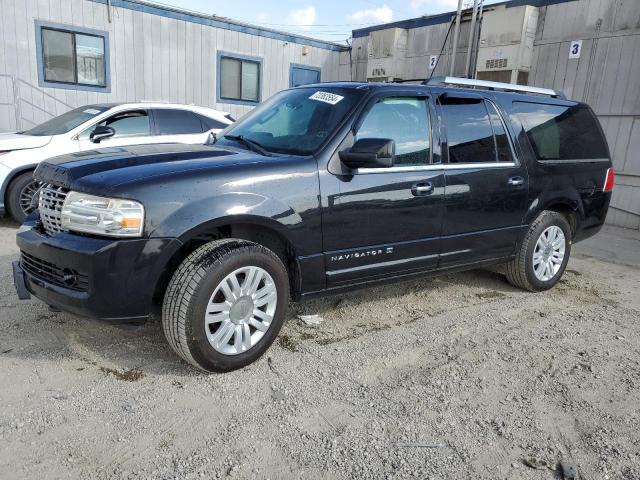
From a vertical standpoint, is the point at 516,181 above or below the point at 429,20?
below

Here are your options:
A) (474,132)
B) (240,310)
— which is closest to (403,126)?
(474,132)

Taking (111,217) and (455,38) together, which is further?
(455,38)

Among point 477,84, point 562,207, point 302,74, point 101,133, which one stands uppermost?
point 302,74

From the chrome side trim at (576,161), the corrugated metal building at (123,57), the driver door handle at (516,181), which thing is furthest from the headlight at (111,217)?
the corrugated metal building at (123,57)

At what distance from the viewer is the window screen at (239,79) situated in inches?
550

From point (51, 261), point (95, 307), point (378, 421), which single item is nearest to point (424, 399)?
point (378, 421)

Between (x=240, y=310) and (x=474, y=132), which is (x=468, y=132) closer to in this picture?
(x=474, y=132)

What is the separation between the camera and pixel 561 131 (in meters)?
4.98

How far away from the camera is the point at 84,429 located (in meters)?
2.55

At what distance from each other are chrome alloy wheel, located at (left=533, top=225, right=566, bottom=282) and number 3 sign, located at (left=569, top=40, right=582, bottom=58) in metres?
6.57

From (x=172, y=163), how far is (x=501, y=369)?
2470 mm

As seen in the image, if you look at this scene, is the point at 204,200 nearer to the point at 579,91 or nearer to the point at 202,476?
the point at 202,476

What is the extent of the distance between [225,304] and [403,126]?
6.09ft

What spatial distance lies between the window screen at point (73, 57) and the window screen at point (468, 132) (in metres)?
10.3
